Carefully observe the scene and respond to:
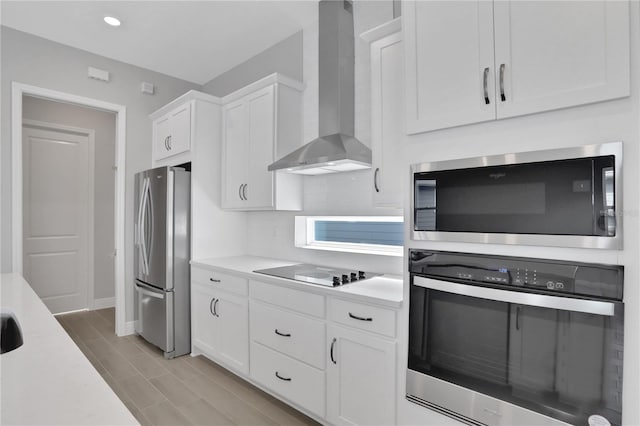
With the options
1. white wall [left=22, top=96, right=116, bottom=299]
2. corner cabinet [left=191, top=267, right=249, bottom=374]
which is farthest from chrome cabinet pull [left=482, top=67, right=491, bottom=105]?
white wall [left=22, top=96, right=116, bottom=299]

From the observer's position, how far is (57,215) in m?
4.57

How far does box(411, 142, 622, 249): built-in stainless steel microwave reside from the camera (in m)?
1.17

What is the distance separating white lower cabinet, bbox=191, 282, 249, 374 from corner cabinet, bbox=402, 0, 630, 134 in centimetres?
195

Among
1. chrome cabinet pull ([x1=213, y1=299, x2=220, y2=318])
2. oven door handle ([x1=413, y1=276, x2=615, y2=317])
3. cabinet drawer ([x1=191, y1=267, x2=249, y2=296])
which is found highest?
oven door handle ([x1=413, y1=276, x2=615, y2=317])

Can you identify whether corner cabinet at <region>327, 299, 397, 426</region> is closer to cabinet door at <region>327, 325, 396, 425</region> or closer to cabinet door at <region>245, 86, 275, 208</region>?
cabinet door at <region>327, 325, 396, 425</region>

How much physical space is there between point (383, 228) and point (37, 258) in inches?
176

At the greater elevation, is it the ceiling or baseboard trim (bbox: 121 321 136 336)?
the ceiling

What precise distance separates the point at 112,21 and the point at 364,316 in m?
3.28

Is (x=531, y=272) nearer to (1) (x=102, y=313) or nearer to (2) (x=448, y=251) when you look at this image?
(2) (x=448, y=251)

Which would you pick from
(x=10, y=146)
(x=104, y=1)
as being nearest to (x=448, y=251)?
(x=104, y=1)

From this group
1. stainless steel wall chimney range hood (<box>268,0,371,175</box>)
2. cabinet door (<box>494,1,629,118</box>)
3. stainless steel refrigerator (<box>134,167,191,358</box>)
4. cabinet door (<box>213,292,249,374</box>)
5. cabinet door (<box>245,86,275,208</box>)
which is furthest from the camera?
stainless steel refrigerator (<box>134,167,191,358</box>)

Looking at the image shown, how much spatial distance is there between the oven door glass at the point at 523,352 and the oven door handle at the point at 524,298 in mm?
22

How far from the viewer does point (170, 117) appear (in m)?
3.68

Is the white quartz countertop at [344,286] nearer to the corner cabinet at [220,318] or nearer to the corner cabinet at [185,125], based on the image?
the corner cabinet at [220,318]
